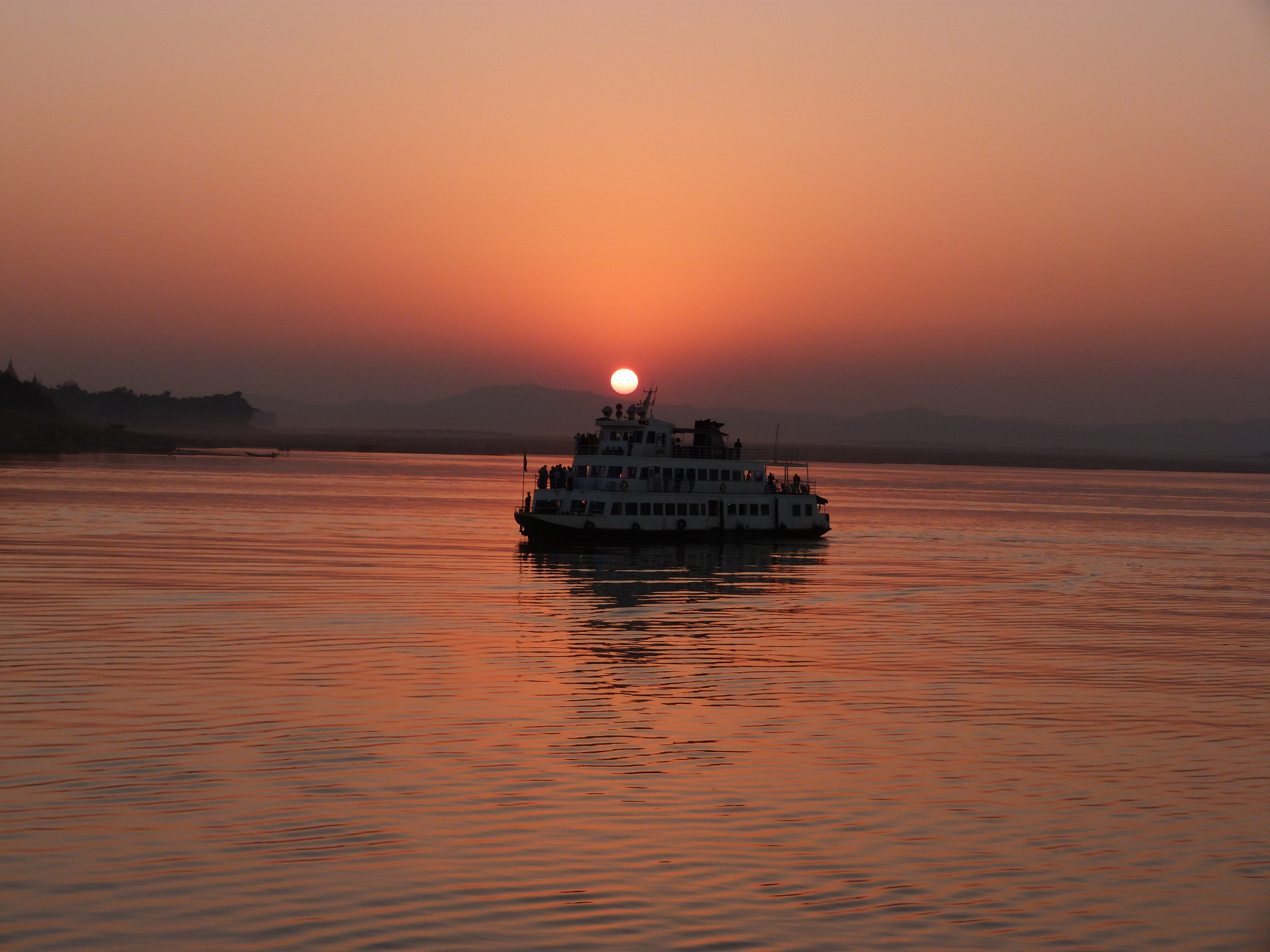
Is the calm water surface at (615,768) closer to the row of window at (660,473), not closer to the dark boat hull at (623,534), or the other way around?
the dark boat hull at (623,534)

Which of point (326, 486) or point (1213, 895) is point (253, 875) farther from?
point (326, 486)

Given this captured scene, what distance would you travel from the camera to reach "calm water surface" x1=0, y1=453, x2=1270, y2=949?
57.9ft

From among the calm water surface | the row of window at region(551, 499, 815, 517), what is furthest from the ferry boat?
the calm water surface

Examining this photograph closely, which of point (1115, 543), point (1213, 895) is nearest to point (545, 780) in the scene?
point (1213, 895)

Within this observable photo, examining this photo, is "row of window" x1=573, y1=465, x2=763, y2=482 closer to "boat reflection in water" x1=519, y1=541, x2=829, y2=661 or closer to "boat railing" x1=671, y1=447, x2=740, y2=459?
"boat railing" x1=671, y1=447, x2=740, y2=459

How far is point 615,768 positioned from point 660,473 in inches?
2520

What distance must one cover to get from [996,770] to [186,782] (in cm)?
1593

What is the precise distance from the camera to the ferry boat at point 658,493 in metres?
84.5

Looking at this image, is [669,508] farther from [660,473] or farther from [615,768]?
[615,768]

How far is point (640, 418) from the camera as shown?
90062mm

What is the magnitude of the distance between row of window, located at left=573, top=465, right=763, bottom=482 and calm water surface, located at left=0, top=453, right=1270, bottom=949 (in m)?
28.8

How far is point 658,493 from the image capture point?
87.9 metres

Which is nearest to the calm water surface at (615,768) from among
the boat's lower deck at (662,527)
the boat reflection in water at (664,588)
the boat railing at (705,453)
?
the boat reflection in water at (664,588)

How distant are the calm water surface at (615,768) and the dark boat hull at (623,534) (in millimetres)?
22690
